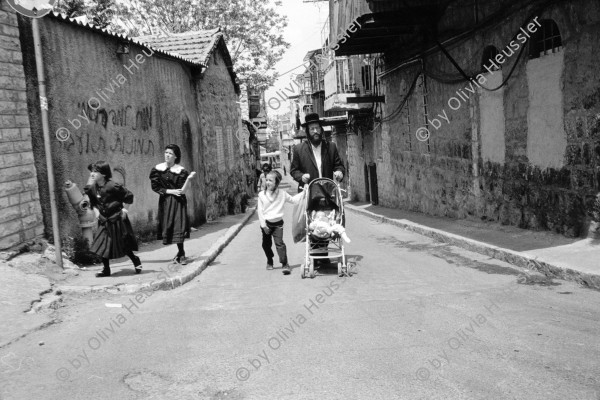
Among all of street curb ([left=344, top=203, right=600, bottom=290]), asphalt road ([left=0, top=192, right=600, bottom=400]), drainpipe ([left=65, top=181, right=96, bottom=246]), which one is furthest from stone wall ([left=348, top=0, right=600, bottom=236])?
drainpipe ([left=65, top=181, right=96, bottom=246])

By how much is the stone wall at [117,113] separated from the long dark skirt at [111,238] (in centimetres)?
114

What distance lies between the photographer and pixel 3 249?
24.0ft

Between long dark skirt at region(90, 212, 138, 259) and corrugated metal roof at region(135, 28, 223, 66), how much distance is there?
11.5 meters

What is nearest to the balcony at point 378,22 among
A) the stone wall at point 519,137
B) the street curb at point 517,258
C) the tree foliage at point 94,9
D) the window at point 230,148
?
the stone wall at point 519,137

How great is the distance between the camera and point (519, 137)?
404 inches

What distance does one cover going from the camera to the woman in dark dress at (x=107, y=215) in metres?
7.59

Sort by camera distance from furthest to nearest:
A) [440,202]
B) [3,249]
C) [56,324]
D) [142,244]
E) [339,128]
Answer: [339,128]
[440,202]
[142,244]
[3,249]
[56,324]

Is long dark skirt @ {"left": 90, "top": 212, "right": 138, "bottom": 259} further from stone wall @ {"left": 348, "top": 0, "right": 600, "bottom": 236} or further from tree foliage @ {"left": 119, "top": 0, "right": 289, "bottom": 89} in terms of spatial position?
tree foliage @ {"left": 119, "top": 0, "right": 289, "bottom": 89}

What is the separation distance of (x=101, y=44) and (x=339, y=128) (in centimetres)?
2454

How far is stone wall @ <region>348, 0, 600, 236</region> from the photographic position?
8141mm

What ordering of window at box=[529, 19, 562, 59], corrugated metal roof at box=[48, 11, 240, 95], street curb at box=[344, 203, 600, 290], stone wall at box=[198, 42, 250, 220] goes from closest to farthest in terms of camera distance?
1. street curb at box=[344, 203, 600, 290]
2. window at box=[529, 19, 562, 59]
3. corrugated metal roof at box=[48, 11, 240, 95]
4. stone wall at box=[198, 42, 250, 220]

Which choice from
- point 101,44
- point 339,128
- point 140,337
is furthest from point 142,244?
point 339,128

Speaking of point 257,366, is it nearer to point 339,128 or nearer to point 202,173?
point 202,173

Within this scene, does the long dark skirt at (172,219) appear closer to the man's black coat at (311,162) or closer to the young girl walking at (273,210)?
the young girl walking at (273,210)
